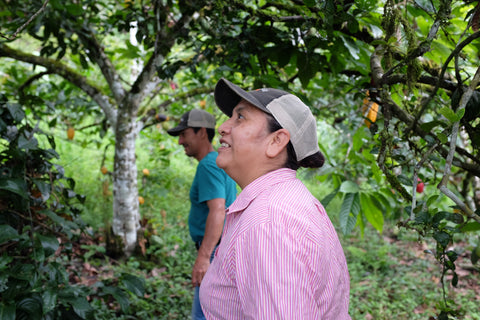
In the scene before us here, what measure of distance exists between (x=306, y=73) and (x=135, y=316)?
2360 millimetres

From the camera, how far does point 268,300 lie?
0.80 metres

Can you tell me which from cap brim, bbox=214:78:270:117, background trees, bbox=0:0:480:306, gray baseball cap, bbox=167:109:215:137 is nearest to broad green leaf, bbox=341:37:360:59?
background trees, bbox=0:0:480:306

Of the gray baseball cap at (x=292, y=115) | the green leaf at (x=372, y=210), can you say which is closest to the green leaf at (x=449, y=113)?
the gray baseball cap at (x=292, y=115)

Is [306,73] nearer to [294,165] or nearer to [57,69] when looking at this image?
[294,165]

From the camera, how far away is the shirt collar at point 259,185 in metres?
1.05

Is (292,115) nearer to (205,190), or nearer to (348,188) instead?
(348,188)

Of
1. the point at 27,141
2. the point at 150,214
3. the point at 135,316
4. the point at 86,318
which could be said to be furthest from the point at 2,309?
the point at 150,214

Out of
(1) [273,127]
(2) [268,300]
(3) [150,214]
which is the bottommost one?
(3) [150,214]

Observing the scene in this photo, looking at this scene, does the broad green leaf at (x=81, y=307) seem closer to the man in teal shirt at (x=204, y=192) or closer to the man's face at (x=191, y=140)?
the man in teal shirt at (x=204, y=192)

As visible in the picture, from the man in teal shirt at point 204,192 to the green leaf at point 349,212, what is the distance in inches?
27.0

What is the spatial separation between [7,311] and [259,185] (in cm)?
132

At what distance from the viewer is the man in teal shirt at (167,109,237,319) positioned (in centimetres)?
226

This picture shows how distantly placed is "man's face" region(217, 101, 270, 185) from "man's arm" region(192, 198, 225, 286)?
1106mm

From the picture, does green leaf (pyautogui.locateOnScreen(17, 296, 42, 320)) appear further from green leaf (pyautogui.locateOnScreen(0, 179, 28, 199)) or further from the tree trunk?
the tree trunk
